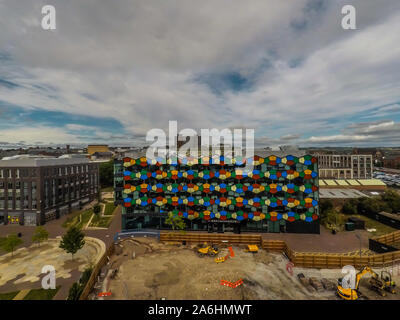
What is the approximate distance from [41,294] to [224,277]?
24.7 m

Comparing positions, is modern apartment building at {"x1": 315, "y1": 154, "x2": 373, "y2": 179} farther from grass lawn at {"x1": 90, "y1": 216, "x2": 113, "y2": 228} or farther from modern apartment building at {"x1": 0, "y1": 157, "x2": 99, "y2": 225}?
modern apartment building at {"x1": 0, "y1": 157, "x2": 99, "y2": 225}

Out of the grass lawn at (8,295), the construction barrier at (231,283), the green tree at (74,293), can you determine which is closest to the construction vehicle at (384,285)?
the construction barrier at (231,283)

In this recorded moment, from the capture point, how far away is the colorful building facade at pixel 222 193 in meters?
42.8

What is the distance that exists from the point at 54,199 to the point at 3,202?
12.0 meters

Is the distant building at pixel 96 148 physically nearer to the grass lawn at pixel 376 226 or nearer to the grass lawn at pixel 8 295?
the grass lawn at pixel 8 295

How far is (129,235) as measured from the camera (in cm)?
4178

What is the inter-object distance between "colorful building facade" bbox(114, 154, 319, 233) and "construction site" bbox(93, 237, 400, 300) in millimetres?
9974

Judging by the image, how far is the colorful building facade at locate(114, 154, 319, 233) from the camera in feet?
140

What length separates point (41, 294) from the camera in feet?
86.4

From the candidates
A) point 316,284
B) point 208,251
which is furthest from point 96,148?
point 316,284

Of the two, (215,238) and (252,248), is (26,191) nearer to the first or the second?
(215,238)

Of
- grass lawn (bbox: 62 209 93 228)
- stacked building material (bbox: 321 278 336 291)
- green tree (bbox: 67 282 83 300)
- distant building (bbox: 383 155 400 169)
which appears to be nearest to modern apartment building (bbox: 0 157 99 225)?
grass lawn (bbox: 62 209 93 228)
